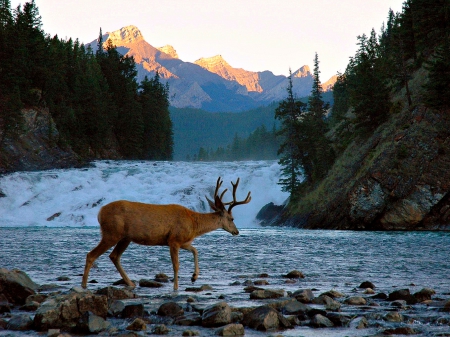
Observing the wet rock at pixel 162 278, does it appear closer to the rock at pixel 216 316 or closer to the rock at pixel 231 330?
the rock at pixel 216 316

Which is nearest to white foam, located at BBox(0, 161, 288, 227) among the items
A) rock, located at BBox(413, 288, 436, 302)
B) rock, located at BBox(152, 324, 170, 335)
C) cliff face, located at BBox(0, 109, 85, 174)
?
cliff face, located at BBox(0, 109, 85, 174)

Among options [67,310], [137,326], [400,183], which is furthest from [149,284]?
[400,183]

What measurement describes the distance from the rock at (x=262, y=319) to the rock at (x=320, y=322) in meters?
0.51

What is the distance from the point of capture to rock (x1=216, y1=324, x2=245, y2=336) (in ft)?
22.0

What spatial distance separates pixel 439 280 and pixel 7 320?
966 cm

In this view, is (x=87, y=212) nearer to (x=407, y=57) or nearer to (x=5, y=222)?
(x=5, y=222)

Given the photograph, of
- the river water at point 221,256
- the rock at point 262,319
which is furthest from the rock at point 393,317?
→ the rock at point 262,319

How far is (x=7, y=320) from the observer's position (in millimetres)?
7355

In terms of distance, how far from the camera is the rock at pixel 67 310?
696cm

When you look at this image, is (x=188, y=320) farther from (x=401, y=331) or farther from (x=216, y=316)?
(x=401, y=331)

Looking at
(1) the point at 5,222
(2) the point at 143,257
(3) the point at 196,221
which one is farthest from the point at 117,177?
(3) the point at 196,221

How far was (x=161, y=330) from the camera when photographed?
267 inches

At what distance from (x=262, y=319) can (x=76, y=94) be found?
75.2m

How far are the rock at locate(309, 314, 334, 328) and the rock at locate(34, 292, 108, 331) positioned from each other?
300 centimetres
